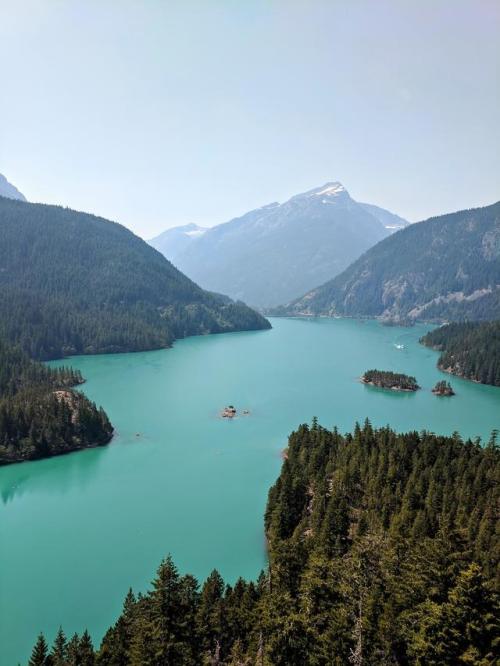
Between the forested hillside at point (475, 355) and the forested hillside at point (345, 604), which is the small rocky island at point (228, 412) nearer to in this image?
the forested hillside at point (345, 604)

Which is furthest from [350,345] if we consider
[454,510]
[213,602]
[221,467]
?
[213,602]

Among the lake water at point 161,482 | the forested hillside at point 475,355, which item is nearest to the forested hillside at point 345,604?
the lake water at point 161,482

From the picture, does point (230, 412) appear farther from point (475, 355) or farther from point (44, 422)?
point (475, 355)

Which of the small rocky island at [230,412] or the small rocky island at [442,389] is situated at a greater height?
the small rocky island at [442,389]

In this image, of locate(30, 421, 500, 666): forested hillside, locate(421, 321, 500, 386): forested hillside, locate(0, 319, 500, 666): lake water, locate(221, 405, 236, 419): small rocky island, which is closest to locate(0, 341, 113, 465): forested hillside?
locate(0, 319, 500, 666): lake water

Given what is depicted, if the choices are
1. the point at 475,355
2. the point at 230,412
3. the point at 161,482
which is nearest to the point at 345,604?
the point at 161,482

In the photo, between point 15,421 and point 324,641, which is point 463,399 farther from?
point 324,641
